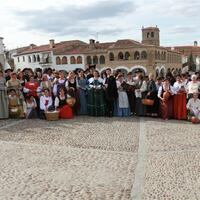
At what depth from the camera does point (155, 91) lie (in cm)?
1264

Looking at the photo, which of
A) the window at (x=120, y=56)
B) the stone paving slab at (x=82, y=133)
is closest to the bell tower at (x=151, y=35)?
the window at (x=120, y=56)

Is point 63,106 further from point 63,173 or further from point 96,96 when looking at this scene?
point 63,173

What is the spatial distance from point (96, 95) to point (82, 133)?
3028 mm

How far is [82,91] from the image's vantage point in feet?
42.7

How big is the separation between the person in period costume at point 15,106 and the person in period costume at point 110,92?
2938mm

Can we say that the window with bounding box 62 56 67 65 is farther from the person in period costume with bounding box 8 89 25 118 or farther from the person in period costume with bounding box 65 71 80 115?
the person in period costume with bounding box 8 89 25 118

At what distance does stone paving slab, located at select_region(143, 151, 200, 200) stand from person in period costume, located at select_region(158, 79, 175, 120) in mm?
4492

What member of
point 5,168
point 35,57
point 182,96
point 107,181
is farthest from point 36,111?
point 35,57

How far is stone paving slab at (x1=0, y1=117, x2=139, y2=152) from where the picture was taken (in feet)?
29.2

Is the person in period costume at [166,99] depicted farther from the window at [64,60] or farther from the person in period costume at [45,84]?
the window at [64,60]

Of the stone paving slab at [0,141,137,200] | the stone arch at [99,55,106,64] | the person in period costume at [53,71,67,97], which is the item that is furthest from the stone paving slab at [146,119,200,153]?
the stone arch at [99,55,106,64]

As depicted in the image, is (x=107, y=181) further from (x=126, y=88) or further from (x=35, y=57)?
(x=35, y=57)

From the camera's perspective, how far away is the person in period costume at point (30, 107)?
12.7 meters

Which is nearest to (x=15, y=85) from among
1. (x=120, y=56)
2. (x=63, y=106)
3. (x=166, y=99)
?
(x=63, y=106)
